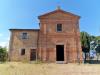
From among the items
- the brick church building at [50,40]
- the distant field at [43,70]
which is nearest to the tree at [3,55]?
the brick church building at [50,40]

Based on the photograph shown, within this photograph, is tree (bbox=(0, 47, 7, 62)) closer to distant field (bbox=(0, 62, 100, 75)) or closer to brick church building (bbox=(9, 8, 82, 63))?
brick church building (bbox=(9, 8, 82, 63))

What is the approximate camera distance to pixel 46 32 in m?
30.7

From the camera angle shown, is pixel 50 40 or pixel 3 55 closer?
pixel 50 40

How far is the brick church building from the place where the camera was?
30.0 metres

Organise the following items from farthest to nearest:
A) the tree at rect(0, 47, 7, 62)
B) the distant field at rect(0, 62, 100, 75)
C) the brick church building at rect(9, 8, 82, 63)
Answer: the tree at rect(0, 47, 7, 62) < the brick church building at rect(9, 8, 82, 63) < the distant field at rect(0, 62, 100, 75)

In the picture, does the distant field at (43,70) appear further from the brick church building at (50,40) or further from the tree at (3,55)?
the tree at (3,55)

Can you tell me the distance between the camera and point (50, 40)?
30.5 meters

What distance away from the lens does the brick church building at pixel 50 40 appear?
30.0 metres

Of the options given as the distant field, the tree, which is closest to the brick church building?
the tree

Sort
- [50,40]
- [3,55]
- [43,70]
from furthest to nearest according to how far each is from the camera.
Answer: [3,55] < [50,40] < [43,70]

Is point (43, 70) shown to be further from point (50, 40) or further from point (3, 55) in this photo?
point (3, 55)

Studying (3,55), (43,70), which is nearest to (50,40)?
(3,55)

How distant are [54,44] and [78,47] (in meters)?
3.77

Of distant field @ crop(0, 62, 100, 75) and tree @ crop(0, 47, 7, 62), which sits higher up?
tree @ crop(0, 47, 7, 62)
